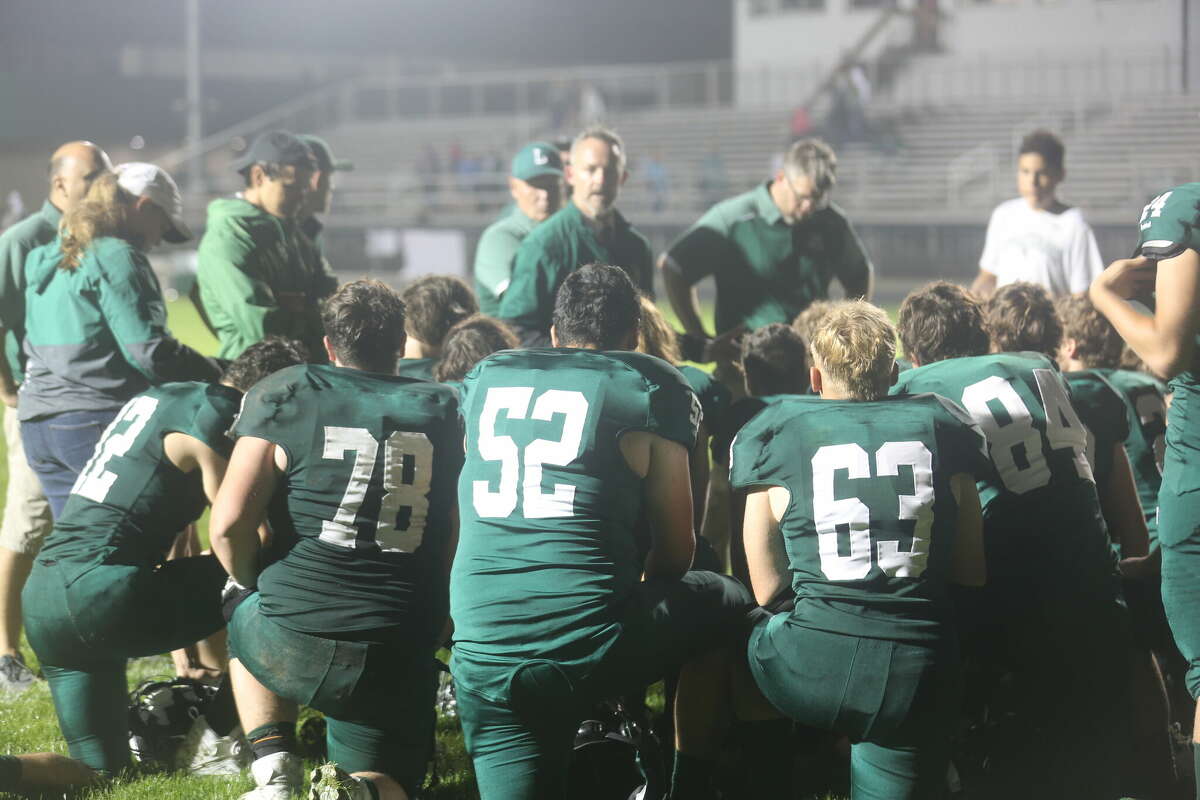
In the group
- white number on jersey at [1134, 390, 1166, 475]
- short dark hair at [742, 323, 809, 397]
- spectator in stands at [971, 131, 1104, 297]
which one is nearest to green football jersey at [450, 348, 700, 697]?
short dark hair at [742, 323, 809, 397]

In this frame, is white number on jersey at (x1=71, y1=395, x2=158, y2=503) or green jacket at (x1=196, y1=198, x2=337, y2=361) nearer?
white number on jersey at (x1=71, y1=395, x2=158, y2=503)

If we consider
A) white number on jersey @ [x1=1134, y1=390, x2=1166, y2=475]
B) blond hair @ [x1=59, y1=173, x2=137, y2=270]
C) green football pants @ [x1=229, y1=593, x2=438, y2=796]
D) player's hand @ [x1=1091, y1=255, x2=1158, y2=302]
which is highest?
blond hair @ [x1=59, y1=173, x2=137, y2=270]

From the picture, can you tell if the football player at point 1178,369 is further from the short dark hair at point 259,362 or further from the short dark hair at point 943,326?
the short dark hair at point 259,362

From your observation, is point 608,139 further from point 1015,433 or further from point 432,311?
point 1015,433

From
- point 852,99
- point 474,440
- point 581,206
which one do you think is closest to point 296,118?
point 852,99

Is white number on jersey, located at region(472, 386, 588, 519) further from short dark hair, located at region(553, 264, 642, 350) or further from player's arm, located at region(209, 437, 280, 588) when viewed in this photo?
player's arm, located at region(209, 437, 280, 588)

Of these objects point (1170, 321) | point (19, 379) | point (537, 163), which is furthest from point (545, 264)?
point (1170, 321)

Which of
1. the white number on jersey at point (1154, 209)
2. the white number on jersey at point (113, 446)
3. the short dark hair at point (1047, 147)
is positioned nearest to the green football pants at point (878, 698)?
the white number on jersey at point (1154, 209)

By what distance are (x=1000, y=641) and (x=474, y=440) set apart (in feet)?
5.61

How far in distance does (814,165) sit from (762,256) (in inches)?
20.4

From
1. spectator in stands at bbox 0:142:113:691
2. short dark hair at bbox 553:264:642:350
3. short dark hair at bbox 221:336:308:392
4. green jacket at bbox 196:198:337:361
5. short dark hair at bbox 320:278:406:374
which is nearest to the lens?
short dark hair at bbox 553:264:642:350

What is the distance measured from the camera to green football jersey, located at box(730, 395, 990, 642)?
11.0ft

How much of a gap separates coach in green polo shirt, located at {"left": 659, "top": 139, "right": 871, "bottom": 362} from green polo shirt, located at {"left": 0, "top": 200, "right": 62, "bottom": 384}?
9.46ft

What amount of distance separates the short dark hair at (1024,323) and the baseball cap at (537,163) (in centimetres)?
301
